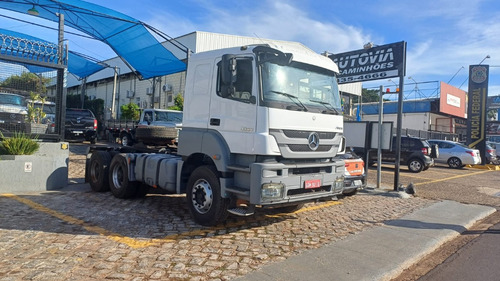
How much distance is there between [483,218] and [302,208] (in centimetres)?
397

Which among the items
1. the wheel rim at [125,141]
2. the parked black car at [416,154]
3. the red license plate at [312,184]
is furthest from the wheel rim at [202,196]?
the wheel rim at [125,141]

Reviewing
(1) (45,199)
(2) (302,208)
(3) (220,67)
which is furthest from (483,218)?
(1) (45,199)

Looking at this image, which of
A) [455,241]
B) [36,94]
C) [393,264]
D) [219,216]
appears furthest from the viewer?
[36,94]

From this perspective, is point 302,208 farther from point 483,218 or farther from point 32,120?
point 32,120

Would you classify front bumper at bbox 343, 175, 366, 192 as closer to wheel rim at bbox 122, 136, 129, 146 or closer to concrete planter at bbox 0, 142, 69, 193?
concrete planter at bbox 0, 142, 69, 193

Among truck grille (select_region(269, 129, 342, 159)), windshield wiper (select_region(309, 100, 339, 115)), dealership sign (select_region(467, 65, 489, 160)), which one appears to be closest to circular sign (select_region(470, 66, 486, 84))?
A: dealership sign (select_region(467, 65, 489, 160))

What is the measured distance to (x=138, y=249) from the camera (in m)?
4.81

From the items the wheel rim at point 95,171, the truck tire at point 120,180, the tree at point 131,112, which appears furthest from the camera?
the tree at point 131,112

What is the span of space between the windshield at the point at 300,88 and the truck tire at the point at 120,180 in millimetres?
4019

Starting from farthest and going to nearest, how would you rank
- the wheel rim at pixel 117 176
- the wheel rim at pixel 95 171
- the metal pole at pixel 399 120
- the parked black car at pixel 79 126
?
the parked black car at pixel 79 126
the metal pole at pixel 399 120
the wheel rim at pixel 95 171
the wheel rim at pixel 117 176

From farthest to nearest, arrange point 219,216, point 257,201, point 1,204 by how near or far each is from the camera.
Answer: point 1,204, point 219,216, point 257,201

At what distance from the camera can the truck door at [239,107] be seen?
5309 mm

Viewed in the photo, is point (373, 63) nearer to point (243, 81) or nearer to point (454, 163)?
point (243, 81)

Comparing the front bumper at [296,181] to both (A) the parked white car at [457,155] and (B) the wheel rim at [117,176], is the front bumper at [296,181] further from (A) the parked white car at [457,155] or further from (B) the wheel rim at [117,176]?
(A) the parked white car at [457,155]
